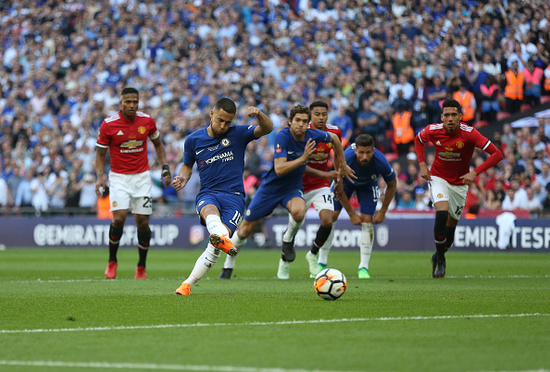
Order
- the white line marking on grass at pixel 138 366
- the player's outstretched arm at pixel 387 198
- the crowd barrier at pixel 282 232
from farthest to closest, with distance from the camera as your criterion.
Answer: the crowd barrier at pixel 282 232
the player's outstretched arm at pixel 387 198
the white line marking on grass at pixel 138 366

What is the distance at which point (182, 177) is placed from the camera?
34.7 feet

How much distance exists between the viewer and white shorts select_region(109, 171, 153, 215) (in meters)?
13.8

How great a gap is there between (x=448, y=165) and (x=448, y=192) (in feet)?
1.34

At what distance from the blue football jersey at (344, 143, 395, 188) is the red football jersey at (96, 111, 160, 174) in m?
3.03

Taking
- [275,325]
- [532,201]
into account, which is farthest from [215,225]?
[532,201]

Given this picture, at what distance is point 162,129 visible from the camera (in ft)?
90.8

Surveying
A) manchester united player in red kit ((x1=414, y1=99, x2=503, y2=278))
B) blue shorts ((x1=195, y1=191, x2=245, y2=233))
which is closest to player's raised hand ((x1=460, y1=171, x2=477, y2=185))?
manchester united player in red kit ((x1=414, y1=99, x2=503, y2=278))

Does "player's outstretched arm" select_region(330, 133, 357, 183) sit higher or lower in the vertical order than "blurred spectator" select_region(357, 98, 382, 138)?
lower

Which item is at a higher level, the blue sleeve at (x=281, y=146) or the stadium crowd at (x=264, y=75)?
the stadium crowd at (x=264, y=75)

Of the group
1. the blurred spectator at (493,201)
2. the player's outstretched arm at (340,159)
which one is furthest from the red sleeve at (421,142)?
the blurred spectator at (493,201)

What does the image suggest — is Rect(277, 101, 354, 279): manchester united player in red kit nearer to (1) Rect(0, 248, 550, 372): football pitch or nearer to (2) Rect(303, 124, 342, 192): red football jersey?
(2) Rect(303, 124, 342, 192): red football jersey

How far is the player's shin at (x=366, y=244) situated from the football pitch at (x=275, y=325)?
272 millimetres

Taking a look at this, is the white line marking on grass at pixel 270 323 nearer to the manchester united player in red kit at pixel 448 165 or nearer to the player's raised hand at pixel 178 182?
the player's raised hand at pixel 178 182

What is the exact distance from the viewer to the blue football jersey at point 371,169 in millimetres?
14039
